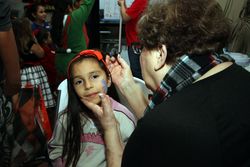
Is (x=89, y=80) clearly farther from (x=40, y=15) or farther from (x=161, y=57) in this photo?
(x=40, y=15)

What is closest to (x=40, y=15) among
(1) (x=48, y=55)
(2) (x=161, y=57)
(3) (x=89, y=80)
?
(1) (x=48, y=55)

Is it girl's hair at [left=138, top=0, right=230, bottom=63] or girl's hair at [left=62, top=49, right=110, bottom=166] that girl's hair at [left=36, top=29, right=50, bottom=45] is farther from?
girl's hair at [left=138, top=0, right=230, bottom=63]

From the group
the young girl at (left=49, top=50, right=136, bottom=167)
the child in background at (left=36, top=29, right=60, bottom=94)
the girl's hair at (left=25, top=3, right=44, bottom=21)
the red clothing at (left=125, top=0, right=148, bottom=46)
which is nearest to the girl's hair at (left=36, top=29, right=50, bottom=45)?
the child in background at (left=36, top=29, right=60, bottom=94)

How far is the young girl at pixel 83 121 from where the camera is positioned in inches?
54.2

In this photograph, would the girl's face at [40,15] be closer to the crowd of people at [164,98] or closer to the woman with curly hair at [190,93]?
the crowd of people at [164,98]

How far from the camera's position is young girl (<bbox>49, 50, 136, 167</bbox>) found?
4.51 feet

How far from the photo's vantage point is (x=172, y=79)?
33.0 inches

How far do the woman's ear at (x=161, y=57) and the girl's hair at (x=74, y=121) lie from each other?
58 cm

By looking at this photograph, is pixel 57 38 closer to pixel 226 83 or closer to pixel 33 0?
pixel 33 0

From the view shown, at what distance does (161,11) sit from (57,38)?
6.24ft

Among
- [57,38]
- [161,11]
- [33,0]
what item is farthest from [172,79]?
[33,0]

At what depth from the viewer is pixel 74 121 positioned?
4.66 ft

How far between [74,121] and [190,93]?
0.80 metres

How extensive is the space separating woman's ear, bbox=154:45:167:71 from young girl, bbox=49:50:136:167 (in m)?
0.55
